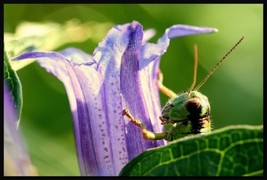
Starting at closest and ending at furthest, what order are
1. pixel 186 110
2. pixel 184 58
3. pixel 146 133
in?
pixel 146 133, pixel 186 110, pixel 184 58

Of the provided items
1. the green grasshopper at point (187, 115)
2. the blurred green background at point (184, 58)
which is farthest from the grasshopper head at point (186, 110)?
the blurred green background at point (184, 58)

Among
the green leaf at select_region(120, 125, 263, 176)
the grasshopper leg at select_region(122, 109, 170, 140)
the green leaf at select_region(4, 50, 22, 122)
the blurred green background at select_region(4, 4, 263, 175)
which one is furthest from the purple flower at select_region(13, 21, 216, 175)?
the blurred green background at select_region(4, 4, 263, 175)

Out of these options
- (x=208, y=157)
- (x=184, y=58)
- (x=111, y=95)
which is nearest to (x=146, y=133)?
(x=111, y=95)

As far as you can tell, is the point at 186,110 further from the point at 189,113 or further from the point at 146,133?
the point at 146,133

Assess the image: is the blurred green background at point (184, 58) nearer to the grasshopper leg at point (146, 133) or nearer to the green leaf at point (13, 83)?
the grasshopper leg at point (146, 133)

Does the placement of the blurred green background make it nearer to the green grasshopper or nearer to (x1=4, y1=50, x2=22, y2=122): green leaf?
the green grasshopper

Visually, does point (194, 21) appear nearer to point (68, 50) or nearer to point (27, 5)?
point (27, 5)
